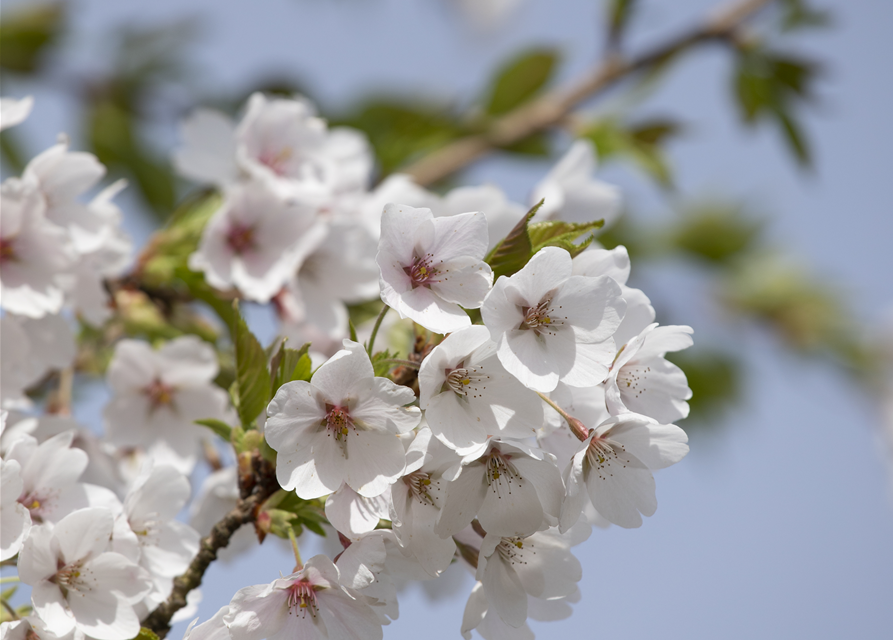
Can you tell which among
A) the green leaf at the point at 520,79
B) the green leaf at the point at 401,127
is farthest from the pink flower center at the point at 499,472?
the green leaf at the point at 520,79

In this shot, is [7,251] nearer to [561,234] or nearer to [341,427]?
[341,427]

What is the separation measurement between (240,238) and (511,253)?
71cm

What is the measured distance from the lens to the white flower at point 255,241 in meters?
1.30

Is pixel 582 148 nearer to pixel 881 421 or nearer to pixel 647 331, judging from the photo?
pixel 647 331

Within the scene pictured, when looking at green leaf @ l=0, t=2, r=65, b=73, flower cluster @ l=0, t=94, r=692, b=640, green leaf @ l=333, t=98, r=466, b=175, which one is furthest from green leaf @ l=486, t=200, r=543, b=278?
green leaf @ l=0, t=2, r=65, b=73

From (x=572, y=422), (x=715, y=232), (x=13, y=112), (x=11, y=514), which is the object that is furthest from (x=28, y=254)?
(x=715, y=232)

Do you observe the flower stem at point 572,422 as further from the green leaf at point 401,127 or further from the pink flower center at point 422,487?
the green leaf at point 401,127

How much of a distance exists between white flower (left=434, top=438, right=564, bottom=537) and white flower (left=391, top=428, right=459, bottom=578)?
19mm

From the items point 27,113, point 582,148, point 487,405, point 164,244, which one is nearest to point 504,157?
point 582,148

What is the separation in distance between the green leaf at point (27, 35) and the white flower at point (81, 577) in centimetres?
211

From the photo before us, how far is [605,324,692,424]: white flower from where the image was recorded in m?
0.80

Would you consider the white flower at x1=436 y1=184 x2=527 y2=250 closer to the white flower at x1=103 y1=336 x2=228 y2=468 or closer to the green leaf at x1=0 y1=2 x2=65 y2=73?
the white flower at x1=103 y1=336 x2=228 y2=468

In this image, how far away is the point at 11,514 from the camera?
0.78 metres

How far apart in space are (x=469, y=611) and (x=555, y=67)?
1629 millimetres
